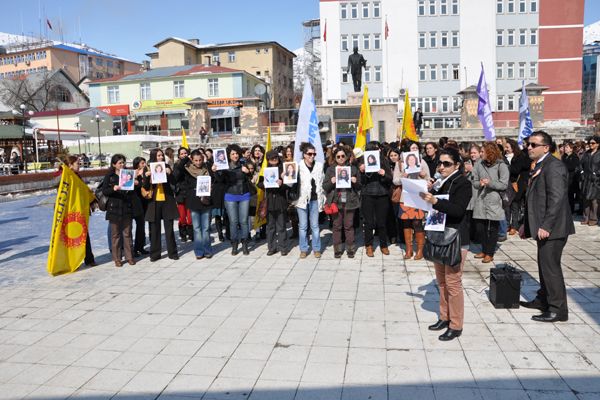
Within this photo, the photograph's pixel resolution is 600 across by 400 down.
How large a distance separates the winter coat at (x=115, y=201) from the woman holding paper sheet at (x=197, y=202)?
999 mm

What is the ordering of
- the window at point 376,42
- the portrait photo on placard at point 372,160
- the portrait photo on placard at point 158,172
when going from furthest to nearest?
1. the window at point 376,42
2. the portrait photo on placard at point 158,172
3. the portrait photo on placard at point 372,160

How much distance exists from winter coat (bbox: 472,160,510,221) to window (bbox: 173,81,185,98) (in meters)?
48.1

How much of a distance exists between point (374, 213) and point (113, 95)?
5308 centimetres

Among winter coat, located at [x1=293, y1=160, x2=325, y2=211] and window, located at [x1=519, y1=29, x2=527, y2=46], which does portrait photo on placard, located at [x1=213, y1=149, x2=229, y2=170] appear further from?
window, located at [x1=519, y1=29, x2=527, y2=46]

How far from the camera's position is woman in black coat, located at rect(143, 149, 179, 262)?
8703 mm

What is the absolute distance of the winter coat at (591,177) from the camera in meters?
10.3

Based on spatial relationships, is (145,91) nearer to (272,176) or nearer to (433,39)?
(433,39)

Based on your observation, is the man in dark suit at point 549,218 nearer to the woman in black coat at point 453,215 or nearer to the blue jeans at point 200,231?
the woman in black coat at point 453,215

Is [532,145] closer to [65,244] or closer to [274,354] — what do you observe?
[274,354]

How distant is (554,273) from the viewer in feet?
17.3

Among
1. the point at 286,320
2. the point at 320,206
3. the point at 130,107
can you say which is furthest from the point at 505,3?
the point at 286,320

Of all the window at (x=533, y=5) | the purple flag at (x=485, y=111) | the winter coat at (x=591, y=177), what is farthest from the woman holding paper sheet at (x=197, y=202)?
the window at (x=533, y=5)

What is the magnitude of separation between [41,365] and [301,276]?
3765 millimetres

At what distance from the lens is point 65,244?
26.7 ft
